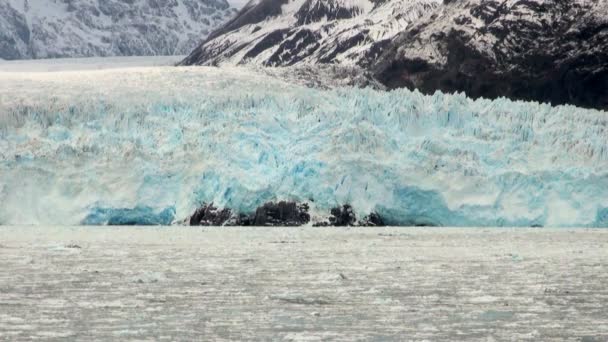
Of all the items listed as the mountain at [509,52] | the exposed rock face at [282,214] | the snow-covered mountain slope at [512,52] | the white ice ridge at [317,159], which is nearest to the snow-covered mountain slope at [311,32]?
the mountain at [509,52]

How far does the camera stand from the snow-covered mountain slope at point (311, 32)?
9956cm

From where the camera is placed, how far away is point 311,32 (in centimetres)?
10631

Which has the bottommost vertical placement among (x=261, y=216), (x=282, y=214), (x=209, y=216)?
(x=209, y=216)

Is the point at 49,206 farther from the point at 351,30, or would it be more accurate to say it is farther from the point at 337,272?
the point at 351,30

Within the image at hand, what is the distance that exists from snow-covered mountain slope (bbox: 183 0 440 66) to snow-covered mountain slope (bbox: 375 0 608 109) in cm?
3406

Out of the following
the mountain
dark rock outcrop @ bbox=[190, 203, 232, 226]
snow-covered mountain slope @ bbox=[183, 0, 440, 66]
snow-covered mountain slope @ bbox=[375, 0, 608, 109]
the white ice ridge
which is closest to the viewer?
the white ice ridge

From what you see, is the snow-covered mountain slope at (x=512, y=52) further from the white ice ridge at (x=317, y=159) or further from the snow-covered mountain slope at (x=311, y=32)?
the snow-covered mountain slope at (x=311, y=32)

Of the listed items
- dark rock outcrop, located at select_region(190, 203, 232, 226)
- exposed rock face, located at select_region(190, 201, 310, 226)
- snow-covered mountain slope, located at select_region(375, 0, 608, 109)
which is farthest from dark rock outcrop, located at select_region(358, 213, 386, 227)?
snow-covered mountain slope, located at select_region(375, 0, 608, 109)

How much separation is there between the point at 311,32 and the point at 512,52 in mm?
52272

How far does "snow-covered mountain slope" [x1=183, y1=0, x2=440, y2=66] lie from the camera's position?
99.6 m

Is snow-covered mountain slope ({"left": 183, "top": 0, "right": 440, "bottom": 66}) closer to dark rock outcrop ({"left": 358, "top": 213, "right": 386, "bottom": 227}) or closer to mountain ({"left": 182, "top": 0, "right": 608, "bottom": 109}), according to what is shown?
mountain ({"left": 182, "top": 0, "right": 608, "bottom": 109})

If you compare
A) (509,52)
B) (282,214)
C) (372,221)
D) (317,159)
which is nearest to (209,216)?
(282,214)

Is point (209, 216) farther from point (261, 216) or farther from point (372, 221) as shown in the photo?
point (372, 221)

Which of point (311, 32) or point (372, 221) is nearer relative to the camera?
point (372, 221)
